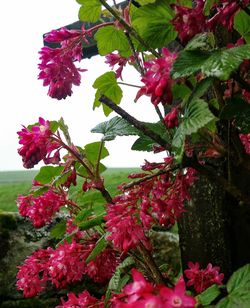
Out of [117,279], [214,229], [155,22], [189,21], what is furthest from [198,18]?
[117,279]

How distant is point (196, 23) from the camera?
2.31 ft

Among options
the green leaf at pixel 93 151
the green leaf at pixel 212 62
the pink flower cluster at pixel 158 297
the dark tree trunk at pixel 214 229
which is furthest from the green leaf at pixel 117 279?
the green leaf at pixel 212 62

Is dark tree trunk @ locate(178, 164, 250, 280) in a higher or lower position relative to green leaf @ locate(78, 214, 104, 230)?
lower

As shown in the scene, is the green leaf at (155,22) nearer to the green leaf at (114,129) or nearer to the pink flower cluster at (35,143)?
the green leaf at (114,129)

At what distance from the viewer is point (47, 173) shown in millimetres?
1143

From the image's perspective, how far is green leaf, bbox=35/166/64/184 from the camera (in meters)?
1.12

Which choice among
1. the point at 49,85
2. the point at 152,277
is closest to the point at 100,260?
the point at 152,277

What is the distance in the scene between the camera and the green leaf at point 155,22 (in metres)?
0.77

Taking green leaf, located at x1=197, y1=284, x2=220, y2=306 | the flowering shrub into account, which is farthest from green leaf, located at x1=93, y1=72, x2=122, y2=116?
green leaf, located at x1=197, y1=284, x2=220, y2=306

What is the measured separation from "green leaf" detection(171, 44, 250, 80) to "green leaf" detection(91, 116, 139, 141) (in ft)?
0.81

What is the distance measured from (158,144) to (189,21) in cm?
29

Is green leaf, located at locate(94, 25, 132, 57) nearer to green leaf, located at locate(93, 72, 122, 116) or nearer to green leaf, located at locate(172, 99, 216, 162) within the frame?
green leaf, located at locate(93, 72, 122, 116)

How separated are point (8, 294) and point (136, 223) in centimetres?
187

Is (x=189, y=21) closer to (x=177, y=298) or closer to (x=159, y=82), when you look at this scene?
(x=159, y=82)
